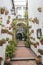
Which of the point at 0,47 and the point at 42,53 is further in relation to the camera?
the point at 42,53

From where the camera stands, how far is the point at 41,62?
302 inches

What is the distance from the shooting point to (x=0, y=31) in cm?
677

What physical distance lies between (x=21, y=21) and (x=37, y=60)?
11.7m

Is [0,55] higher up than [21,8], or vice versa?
[21,8]

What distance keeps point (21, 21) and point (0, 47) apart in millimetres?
12516

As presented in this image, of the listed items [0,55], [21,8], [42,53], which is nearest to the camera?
[0,55]

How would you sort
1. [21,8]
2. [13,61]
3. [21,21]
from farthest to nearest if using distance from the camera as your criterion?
[21,8] < [21,21] < [13,61]

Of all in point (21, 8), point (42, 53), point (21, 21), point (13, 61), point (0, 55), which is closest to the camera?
point (0, 55)

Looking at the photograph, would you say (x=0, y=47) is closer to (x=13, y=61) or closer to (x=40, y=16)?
(x=13, y=61)

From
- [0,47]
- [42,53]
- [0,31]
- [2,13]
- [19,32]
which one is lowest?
[19,32]

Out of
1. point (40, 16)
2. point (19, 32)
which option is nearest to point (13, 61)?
point (40, 16)

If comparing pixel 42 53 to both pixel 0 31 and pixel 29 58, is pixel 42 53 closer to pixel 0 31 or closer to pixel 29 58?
pixel 29 58

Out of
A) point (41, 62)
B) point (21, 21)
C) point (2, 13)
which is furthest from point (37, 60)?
point (21, 21)

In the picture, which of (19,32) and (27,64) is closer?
(27,64)
